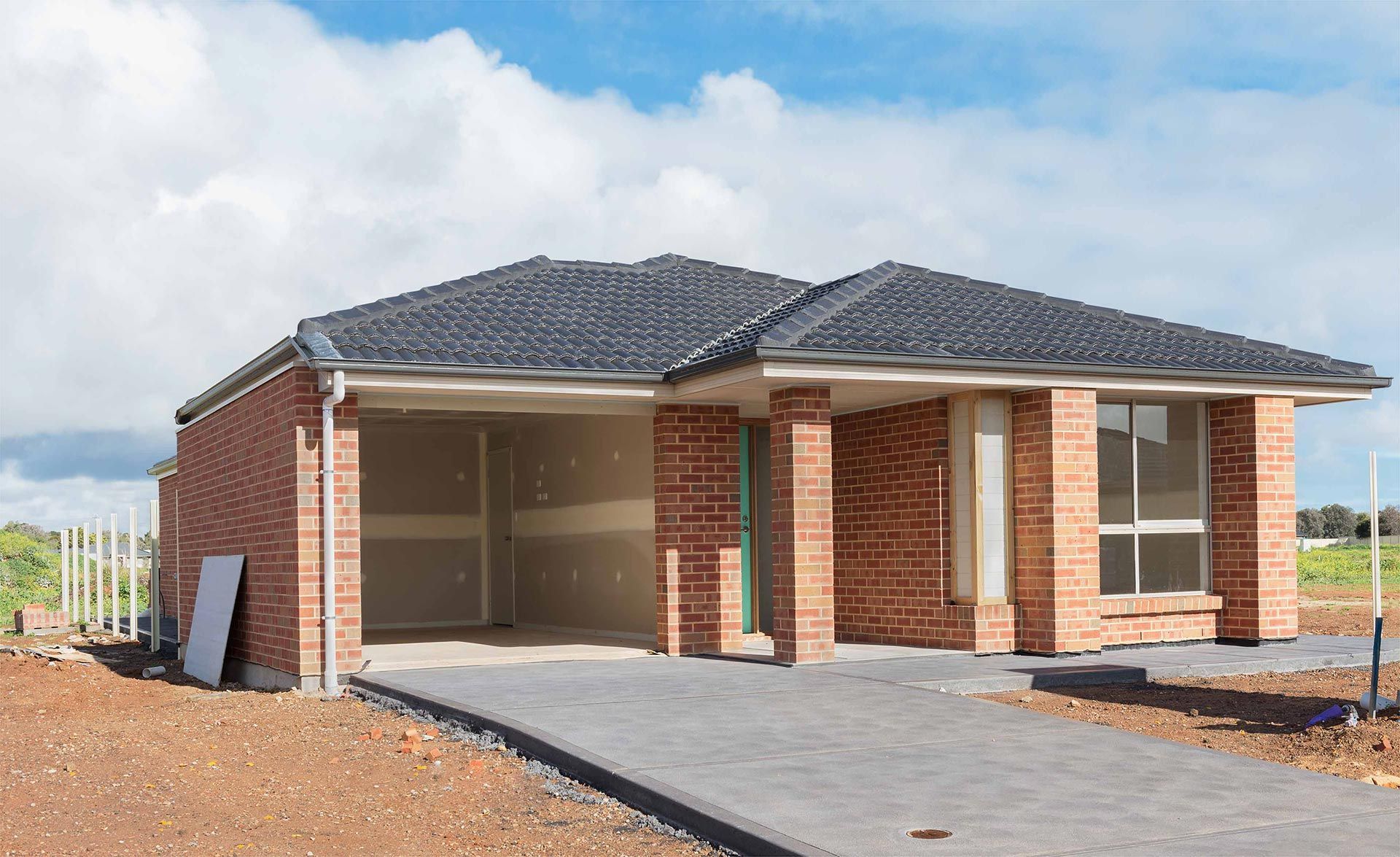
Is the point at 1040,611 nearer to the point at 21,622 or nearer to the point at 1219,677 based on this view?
the point at 1219,677

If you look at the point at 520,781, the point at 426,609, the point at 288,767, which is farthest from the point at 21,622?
the point at 520,781

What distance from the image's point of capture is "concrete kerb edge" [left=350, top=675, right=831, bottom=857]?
225 inches

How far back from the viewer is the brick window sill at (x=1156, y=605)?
13.3m

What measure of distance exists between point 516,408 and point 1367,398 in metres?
9.29

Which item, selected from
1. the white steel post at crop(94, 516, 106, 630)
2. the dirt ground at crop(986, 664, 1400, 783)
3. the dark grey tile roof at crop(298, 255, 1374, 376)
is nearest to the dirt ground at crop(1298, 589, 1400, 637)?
the dirt ground at crop(986, 664, 1400, 783)

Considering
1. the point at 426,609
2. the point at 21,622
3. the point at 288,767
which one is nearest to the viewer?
the point at 288,767

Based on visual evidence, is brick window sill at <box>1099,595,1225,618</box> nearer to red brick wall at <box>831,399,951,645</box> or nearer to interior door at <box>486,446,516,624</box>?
red brick wall at <box>831,399,951,645</box>

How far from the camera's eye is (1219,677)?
39.0 feet

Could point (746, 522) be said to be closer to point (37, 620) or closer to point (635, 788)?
point (635, 788)

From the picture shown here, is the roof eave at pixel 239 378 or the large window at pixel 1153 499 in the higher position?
the roof eave at pixel 239 378

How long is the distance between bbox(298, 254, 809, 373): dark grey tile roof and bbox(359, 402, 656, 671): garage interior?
988 mm

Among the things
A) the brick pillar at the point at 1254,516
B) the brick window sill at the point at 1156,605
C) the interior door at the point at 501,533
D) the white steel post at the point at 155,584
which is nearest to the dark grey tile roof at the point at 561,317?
the interior door at the point at 501,533

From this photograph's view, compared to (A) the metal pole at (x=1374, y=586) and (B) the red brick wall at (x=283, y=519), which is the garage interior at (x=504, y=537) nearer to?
(B) the red brick wall at (x=283, y=519)

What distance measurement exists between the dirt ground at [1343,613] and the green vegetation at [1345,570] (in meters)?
2.32
